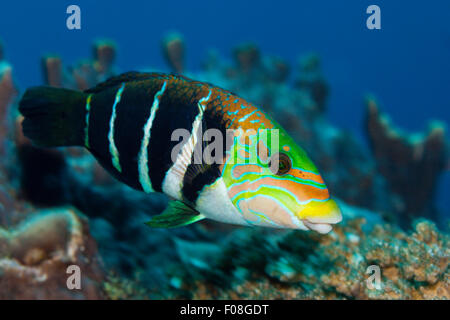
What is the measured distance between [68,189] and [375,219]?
3.29 metres

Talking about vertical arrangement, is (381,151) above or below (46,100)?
below

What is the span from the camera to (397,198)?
6457 mm

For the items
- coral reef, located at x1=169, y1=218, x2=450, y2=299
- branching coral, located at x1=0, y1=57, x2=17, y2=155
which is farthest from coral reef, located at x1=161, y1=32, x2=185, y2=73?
coral reef, located at x1=169, y1=218, x2=450, y2=299

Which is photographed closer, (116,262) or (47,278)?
(47,278)

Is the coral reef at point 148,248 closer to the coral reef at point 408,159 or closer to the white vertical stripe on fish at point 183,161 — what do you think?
the white vertical stripe on fish at point 183,161

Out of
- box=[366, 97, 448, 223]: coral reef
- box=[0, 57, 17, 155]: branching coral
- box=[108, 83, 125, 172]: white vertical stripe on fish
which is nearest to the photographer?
box=[108, 83, 125, 172]: white vertical stripe on fish

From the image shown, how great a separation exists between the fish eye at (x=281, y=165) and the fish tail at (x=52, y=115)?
103cm

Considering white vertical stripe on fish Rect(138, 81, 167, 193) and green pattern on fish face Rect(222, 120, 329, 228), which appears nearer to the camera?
green pattern on fish face Rect(222, 120, 329, 228)

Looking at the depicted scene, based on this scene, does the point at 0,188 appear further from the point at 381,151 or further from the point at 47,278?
the point at 381,151

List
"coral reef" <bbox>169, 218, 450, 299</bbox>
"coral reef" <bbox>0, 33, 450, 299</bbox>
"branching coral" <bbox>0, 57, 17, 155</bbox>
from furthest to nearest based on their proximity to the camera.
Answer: "branching coral" <bbox>0, 57, 17, 155</bbox> → "coral reef" <bbox>0, 33, 450, 299</bbox> → "coral reef" <bbox>169, 218, 450, 299</bbox>

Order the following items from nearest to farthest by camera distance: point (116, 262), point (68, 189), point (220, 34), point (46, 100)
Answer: point (46, 100) < point (116, 262) < point (68, 189) < point (220, 34)

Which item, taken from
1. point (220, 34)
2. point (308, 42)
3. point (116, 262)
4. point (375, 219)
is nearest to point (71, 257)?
point (116, 262)

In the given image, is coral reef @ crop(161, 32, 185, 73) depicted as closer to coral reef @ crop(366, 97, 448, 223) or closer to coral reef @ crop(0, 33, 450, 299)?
coral reef @ crop(0, 33, 450, 299)

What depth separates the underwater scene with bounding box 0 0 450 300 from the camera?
4.59 feet
